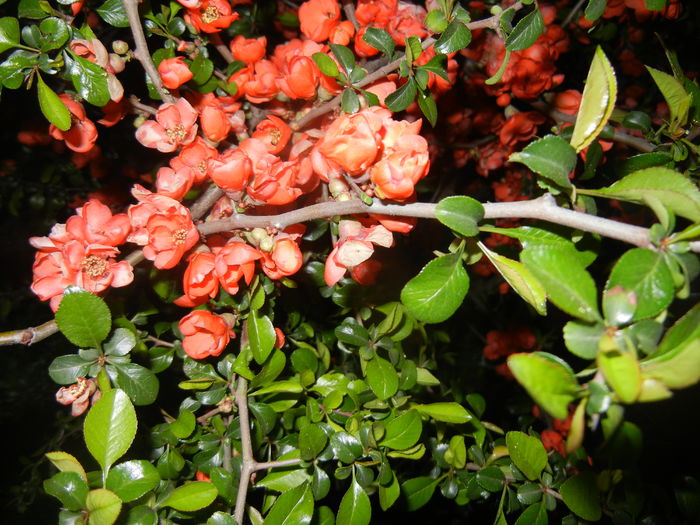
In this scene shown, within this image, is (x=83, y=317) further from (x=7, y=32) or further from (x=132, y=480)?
A: (x=7, y=32)

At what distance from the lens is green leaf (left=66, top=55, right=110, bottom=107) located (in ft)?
2.20

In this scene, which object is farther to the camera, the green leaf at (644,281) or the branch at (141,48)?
the branch at (141,48)

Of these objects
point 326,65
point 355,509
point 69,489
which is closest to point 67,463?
point 69,489

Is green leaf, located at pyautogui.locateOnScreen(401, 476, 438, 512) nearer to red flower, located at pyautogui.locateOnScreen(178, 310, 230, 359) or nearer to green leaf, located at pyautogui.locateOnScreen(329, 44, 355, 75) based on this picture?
→ red flower, located at pyautogui.locateOnScreen(178, 310, 230, 359)

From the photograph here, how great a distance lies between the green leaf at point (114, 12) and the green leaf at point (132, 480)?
677mm

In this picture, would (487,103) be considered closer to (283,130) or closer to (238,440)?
(283,130)

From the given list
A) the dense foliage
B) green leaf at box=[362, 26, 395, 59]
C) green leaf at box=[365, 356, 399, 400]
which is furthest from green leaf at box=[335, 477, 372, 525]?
green leaf at box=[362, 26, 395, 59]

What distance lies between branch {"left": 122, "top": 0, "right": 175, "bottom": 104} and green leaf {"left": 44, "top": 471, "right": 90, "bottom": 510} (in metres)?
0.57

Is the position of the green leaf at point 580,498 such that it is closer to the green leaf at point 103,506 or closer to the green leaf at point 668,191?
the green leaf at point 668,191

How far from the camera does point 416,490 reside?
2.90 feet

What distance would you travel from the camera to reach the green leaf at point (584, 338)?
0.36 metres

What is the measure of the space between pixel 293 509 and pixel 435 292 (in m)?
0.39

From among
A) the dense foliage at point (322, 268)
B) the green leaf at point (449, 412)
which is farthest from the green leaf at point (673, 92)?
the green leaf at point (449, 412)

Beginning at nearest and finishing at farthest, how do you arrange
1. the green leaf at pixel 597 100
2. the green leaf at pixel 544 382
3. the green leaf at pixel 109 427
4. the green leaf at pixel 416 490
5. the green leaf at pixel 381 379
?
the green leaf at pixel 544 382 < the green leaf at pixel 597 100 < the green leaf at pixel 109 427 < the green leaf at pixel 381 379 < the green leaf at pixel 416 490
